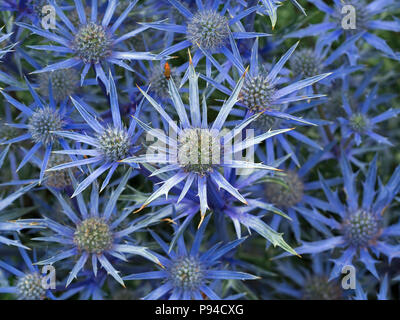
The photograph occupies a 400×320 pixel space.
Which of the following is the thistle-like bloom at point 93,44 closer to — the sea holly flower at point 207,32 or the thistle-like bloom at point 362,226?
the sea holly flower at point 207,32

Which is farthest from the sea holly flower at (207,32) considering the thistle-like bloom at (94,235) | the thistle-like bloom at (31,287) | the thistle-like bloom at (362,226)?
the thistle-like bloom at (31,287)

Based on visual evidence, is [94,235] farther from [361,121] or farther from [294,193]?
[361,121]

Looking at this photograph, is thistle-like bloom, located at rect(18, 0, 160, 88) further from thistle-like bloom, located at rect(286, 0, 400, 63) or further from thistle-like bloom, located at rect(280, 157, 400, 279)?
thistle-like bloom, located at rect(280, 157, 400, 279)

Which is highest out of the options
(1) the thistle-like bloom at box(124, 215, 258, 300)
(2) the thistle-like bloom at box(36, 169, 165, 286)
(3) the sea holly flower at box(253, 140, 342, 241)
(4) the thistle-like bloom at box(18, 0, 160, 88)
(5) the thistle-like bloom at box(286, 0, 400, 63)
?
(5) the thistle-like bloom at box(286, 0, 400, 63)

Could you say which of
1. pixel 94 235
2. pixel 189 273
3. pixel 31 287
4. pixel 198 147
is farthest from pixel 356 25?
pixel 31 287

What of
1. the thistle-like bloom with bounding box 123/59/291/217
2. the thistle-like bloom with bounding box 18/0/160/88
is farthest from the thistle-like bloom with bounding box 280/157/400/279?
the thistle-like bloom with bounding box 18/0/160/88

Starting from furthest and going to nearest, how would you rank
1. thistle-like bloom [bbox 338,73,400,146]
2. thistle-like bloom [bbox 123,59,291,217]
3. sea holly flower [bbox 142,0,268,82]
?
1. thistle-like bloom [bbox 338,73,400,146]
2. sea holly flower [bbox 142,0,268,82]
3. thistle-like bloom [bbox 123,59,291,217]
